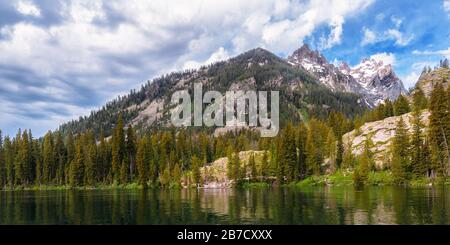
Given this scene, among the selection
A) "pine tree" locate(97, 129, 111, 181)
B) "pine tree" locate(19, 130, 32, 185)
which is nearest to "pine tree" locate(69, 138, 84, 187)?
"pine tree" locate(97, 129, 111, 181)

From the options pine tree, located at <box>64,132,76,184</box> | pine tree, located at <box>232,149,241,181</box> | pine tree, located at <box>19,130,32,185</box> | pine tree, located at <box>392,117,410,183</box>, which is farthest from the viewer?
pine tree, located at <box>64,132,76,184</box>

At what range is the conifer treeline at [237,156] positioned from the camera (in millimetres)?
117250

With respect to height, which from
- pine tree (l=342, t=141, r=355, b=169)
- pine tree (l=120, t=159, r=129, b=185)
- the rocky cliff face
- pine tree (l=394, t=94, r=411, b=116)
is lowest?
pine tree (l=120, t=159, r=129, b=185)

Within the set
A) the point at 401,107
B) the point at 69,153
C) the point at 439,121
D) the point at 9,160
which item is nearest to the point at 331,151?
the point at 439,121

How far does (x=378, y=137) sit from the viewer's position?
152 metres

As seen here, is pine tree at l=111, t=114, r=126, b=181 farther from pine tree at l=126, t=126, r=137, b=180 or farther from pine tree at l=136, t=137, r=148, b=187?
pine tree at l=136, t=137, r=148, b=187

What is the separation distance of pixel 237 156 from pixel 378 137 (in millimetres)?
52130

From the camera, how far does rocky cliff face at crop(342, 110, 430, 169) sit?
136m

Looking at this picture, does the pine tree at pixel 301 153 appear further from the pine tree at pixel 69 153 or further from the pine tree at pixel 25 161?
the pine tree at pixel 25 161

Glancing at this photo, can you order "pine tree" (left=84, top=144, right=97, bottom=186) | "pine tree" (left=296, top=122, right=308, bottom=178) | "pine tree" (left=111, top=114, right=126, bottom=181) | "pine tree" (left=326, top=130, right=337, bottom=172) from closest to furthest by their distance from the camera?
"pine tree" (left=326, top=130, right=337, bottom=172), "pine tree" (left=296, top=122, right=308, bottom=178), "pine tree" (left=111, top=114, right=126, bottom=181), "pine tree" (left=84, top=144, right=97, bottom=186)

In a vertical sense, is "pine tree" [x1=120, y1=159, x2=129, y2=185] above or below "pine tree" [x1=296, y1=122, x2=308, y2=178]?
below

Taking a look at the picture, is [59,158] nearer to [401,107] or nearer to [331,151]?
[331,151]

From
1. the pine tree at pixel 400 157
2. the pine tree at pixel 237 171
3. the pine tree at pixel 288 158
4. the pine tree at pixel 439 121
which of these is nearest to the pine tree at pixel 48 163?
the pine tree at pixel 237 171

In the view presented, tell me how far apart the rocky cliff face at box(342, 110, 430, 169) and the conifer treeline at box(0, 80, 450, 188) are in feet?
8.25
